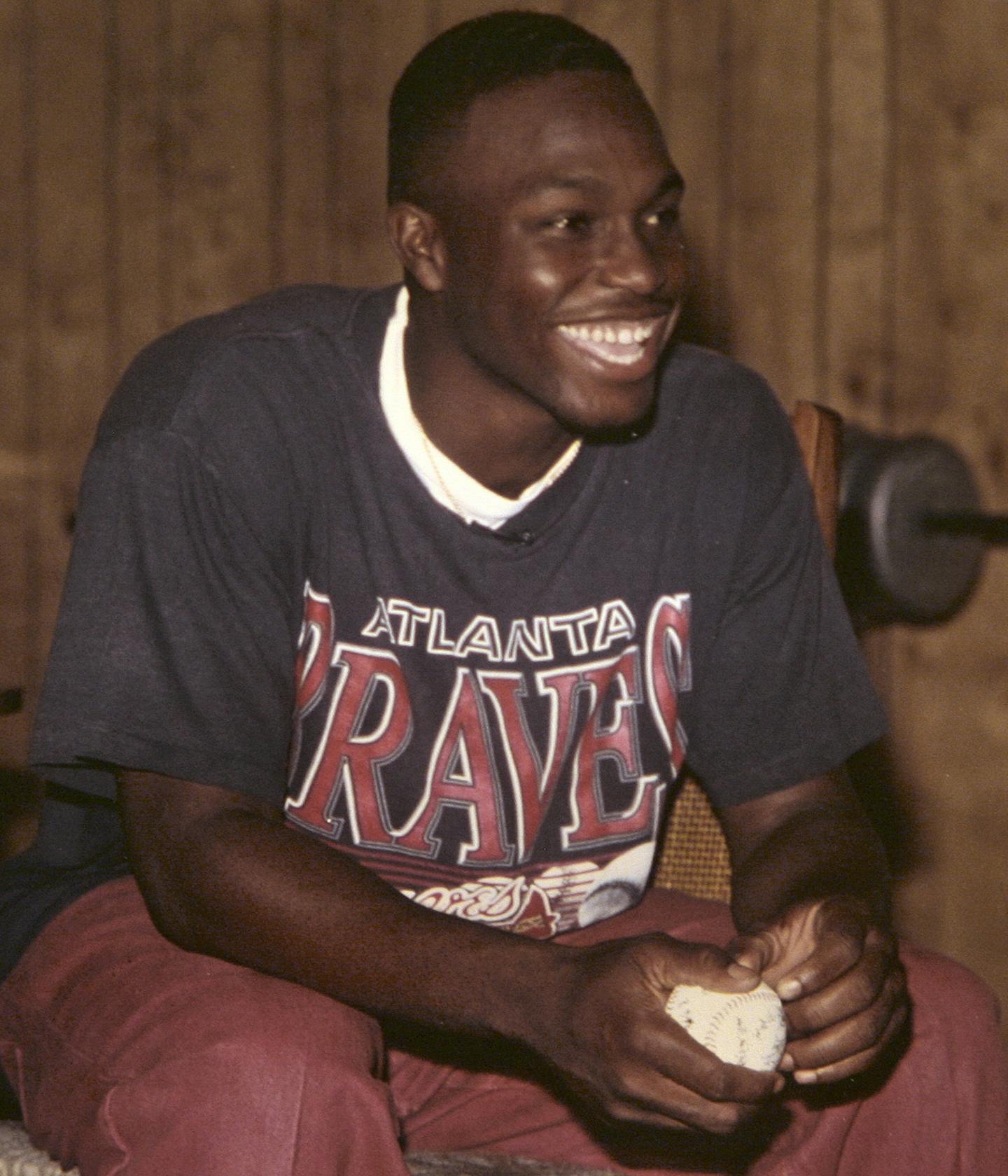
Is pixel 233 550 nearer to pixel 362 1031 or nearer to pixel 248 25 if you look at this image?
pixel 362 1031

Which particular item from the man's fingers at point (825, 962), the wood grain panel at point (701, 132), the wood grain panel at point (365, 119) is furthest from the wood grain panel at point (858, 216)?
the man's fingers at point (825, 962)

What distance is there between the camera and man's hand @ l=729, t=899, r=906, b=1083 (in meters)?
1.34

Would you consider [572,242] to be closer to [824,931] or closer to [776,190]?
[824,931]

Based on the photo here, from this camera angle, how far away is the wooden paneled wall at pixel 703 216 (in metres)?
2.78

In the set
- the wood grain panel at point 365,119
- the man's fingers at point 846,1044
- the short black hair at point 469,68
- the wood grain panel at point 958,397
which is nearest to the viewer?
the man's fingers at point 846,1044

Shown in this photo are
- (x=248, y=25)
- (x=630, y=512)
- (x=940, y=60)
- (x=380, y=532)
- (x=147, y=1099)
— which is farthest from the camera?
(x=248, y=25)

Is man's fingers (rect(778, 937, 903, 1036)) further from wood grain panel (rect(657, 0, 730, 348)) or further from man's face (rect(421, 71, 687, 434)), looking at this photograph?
wood grain panel (rect(657, 0, 730, 348))

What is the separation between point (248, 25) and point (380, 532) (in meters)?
1.83

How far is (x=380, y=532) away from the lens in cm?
155

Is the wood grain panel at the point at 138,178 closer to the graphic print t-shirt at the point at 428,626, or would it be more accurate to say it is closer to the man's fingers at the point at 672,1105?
the graphic print t-shirt at the point at 428,626

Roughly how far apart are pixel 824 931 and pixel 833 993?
62mm

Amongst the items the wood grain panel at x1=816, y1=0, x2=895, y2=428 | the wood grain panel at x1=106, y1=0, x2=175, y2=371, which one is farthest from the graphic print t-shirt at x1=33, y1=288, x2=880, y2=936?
the wood grain panel at x1=106, y1=0, x2=175, y2=371

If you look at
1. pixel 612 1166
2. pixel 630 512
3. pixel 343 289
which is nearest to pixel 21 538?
pixel 343 289

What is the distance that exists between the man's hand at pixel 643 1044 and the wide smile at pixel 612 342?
583mm
